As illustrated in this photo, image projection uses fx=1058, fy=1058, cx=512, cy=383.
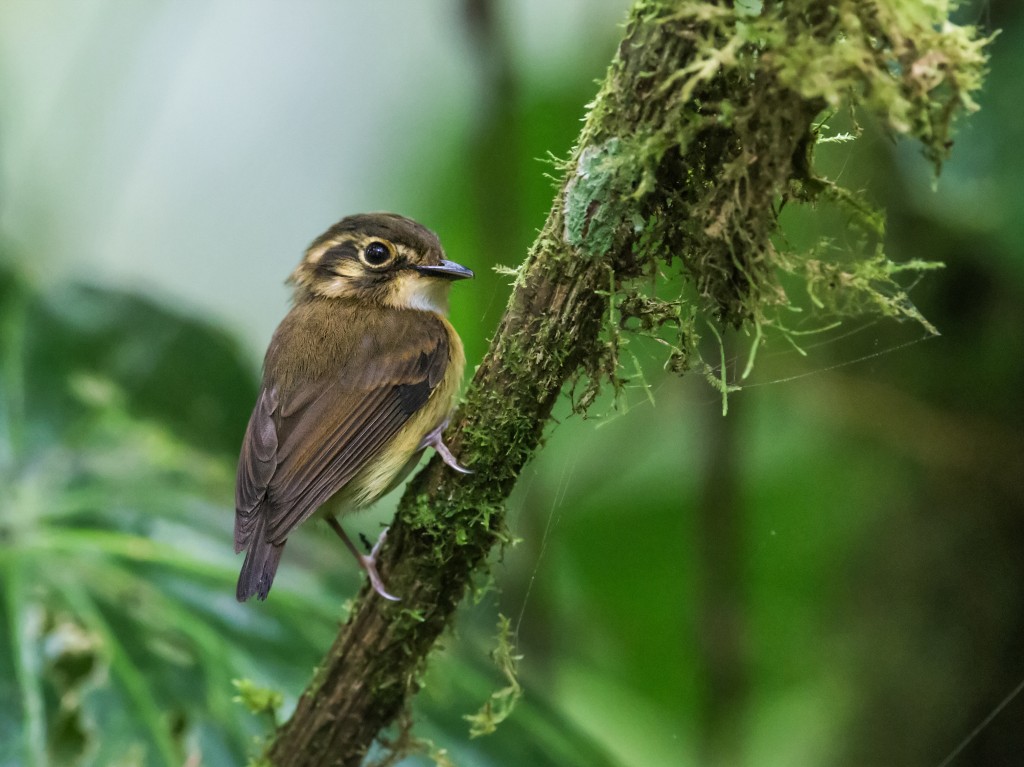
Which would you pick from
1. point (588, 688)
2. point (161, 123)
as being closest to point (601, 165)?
point (588, 688)

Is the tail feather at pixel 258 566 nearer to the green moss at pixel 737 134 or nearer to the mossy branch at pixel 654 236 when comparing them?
the mossy branch at pixel 654 236

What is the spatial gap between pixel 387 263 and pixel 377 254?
48 mm

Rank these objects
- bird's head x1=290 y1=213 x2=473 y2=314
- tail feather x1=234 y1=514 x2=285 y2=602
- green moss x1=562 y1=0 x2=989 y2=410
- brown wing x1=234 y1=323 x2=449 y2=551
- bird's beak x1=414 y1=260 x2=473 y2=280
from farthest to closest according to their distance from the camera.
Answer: bird's head x1=290 y1=213 x2=473 y2=314, bird's beak x1=414 y1=260 x2=473 y2=280, brown wing x1=234 y1=323 x2=449 y2=551, tail feather x1=234 y1=514 x2=285 y2=602, green moss x1=562 y1=0 x2=989 y2=410

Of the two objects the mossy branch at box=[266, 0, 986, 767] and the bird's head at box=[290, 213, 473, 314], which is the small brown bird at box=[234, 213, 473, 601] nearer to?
the bird's head at box=[290, 213, 473, 314]

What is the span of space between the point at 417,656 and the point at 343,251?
1.69 metres

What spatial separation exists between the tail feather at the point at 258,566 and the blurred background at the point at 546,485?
1.13ft

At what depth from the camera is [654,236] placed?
1792mm

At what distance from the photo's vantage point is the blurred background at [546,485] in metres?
2.78

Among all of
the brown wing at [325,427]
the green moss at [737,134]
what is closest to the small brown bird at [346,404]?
the brown wing at [325,427]

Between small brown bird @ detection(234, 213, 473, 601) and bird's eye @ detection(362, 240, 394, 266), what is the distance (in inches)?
2.2

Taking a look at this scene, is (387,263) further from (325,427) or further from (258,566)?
(258,566)

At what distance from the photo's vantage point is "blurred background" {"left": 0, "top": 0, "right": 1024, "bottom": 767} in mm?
2777

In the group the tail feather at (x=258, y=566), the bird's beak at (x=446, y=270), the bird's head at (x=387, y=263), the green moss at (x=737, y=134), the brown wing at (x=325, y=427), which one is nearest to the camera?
the green moss at (x=737, y=134)

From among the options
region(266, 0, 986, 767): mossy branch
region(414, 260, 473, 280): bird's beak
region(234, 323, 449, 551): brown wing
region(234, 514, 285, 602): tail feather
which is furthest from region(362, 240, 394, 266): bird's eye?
region(266, 0, 986, 767): mossy branch
